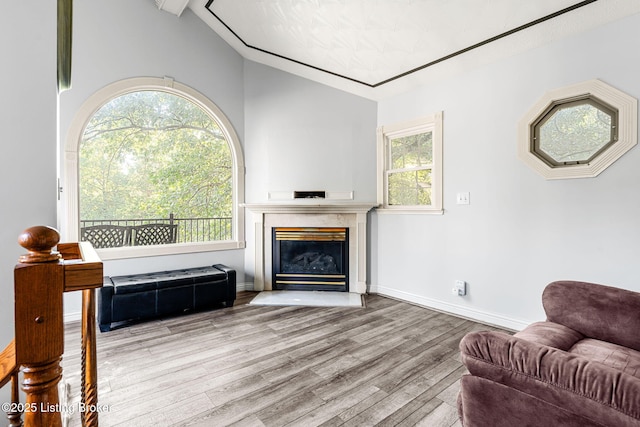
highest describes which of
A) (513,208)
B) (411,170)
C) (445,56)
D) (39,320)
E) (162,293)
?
(445,56)

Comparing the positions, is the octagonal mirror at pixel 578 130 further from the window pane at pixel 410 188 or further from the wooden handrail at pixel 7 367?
the wooden handrail at pixel 7 367

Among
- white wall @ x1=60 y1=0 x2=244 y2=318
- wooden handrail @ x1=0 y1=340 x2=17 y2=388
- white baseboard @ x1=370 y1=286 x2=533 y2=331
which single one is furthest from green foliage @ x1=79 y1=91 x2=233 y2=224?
wooden handrail @ x1=0 y1=340 x2=17 y2=388

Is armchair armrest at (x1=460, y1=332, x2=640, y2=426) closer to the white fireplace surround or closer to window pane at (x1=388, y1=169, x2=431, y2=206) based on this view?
window pane at (x1=388, y1=169, x2=431, y2=206)

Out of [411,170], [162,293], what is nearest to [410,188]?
[411,170]

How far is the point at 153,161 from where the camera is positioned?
372 centimetres

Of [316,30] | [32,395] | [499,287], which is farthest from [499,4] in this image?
[32,395]

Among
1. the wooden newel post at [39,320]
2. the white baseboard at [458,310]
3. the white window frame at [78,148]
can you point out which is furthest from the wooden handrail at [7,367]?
the white baseboard at [458,310]

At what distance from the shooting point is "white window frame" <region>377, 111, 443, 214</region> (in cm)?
343

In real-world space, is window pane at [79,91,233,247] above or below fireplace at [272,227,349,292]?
above

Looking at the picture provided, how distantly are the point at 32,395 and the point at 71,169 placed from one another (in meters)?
3.24

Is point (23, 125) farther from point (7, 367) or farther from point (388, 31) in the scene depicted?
point (388, 31)

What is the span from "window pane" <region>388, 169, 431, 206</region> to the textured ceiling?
1059 millimetres

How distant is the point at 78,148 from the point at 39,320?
3287mm

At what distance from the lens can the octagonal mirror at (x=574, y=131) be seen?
2404 mm
